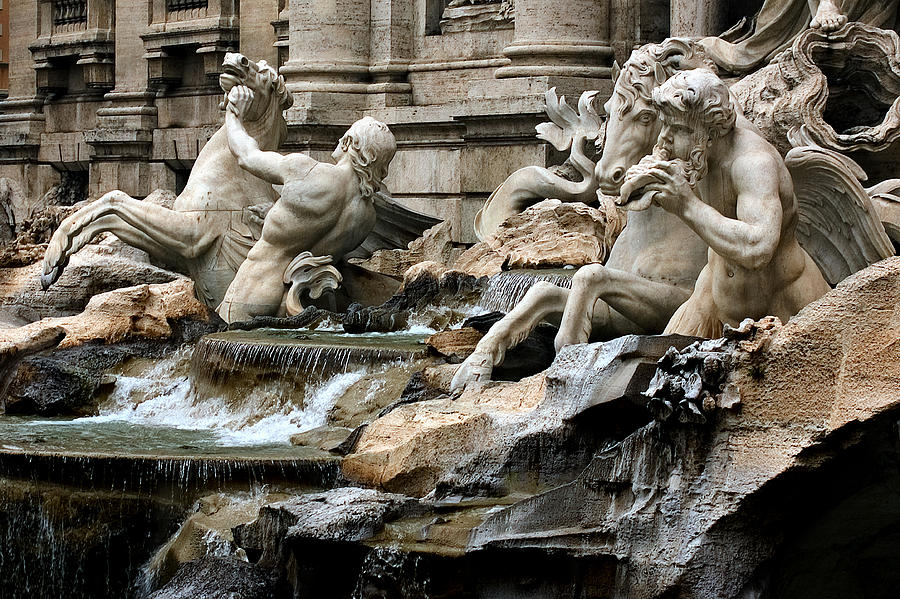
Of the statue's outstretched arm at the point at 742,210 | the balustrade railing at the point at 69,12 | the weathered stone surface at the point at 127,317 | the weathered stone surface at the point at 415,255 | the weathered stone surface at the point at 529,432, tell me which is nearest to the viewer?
the weathered stone surface at the point at 529,432

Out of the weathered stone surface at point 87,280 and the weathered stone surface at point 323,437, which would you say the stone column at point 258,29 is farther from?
the weathered stone surface at point 323,437

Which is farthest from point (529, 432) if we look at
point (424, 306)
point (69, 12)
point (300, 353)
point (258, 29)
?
point (69, 12)

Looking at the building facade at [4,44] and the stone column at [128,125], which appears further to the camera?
the building facade at [4,44]

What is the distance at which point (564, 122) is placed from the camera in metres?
12.1

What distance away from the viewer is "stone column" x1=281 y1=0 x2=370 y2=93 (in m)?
14.9

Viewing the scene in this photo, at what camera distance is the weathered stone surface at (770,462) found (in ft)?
20.0

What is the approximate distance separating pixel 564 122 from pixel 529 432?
16.9 ft

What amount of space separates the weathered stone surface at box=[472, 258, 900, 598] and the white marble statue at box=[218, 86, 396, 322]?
16.2 feet

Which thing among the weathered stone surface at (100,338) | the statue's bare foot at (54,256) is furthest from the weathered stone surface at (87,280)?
the weathered stone surface at (100,338)

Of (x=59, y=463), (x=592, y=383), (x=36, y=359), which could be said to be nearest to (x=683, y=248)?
(x=592, y=383)

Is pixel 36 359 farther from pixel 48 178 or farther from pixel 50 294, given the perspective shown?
pixel 48 178

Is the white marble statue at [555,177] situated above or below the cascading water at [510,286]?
above

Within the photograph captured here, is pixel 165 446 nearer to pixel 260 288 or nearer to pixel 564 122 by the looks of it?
pixel 260 288

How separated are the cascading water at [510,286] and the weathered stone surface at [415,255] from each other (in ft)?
7.34
